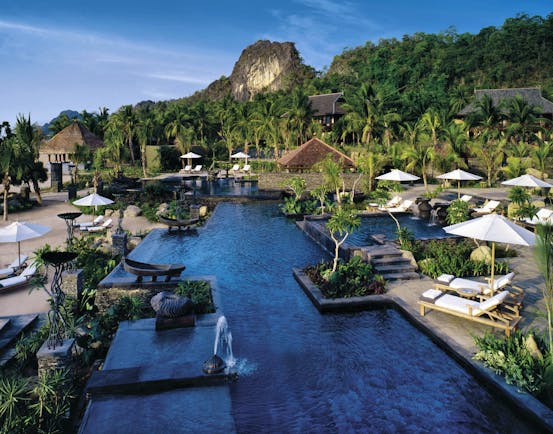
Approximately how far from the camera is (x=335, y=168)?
19.0m

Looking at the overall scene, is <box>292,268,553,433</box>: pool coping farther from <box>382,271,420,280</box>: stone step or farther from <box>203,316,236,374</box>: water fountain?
<box>203,316,236,374</box>: water fountain

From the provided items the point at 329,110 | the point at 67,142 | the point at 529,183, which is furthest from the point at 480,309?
the point at 329,110

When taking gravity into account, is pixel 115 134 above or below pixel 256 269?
above

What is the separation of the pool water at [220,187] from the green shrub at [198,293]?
16.4 metres

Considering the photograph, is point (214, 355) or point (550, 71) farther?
point (550, 71)

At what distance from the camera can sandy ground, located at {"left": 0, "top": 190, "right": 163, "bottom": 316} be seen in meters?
10.4

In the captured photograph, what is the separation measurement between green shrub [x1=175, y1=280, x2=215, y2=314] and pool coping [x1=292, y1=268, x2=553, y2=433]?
2.34m

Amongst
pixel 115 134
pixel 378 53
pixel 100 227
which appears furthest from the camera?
pixel 378 53

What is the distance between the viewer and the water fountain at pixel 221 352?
689 cm

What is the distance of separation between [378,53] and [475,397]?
69.7m

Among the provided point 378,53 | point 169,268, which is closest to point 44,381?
point 169,268

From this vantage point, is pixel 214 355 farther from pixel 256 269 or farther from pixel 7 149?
→ pixel 7 149

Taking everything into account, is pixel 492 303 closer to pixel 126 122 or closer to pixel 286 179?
pixel 286 179

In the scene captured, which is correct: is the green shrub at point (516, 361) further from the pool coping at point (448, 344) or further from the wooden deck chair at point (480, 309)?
the wooden deck chair at point (480, 309)
